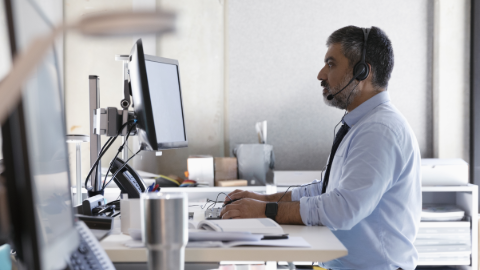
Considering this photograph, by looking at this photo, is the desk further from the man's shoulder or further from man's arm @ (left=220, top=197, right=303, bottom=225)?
the man's shoulder

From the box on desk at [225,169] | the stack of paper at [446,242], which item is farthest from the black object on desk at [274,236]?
the stack of paper at [446,242]

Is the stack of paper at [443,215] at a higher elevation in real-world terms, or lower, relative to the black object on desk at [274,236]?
lower

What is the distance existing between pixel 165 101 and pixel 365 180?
2.26ft

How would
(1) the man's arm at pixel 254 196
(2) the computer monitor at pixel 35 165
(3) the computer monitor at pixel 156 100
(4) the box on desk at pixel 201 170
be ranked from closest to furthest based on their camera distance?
(2) the computer monitor at pixel 35 165, (3) the computer monitor at pixel 156 100, (1) the man's arm at pixel 254 196, (4) the box on desk at pixel 201 170

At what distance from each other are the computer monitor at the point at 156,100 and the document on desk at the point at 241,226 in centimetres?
26

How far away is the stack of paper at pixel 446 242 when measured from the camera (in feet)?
8.34

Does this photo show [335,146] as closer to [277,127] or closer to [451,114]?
[277,127]

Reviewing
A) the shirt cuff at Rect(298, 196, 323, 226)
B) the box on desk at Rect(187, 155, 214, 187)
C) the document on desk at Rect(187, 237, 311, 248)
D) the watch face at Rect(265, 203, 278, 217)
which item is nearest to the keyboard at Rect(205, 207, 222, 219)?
the watch face at Rect(265, 203, 278, 217)

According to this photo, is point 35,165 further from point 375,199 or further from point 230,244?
point 375,199

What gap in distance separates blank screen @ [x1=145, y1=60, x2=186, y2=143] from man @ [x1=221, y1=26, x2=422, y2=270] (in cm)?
31

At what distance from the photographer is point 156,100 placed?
1.25 metres

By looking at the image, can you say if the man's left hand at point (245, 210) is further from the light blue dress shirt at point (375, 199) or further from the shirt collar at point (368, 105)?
the shirt collar at point (368, 105)

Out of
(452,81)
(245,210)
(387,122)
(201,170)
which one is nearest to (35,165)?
(245,210)

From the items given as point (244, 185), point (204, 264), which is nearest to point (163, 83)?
point (204, 264)
